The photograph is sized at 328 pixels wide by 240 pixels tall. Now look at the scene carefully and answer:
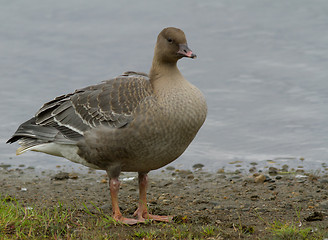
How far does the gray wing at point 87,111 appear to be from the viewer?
801 cm

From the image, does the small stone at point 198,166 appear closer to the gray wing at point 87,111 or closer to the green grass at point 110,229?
the gray wing at point 87,111

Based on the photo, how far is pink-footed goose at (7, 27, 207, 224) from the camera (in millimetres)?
7746

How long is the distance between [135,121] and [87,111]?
94 cm

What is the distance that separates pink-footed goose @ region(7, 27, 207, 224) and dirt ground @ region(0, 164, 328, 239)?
0.86 meters

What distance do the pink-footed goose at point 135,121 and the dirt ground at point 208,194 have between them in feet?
2.83

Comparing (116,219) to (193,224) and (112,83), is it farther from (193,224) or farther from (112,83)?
(112,83)

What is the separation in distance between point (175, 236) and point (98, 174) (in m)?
4.71

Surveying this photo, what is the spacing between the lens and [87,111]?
840cm

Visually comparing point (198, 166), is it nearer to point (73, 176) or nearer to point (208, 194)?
point (208, 194)

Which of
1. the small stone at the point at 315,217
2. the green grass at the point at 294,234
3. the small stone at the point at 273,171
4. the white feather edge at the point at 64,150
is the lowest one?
the green grass at the point at 294,234

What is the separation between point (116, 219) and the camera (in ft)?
26.5

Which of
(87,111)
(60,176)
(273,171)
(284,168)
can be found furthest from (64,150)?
(284,168)

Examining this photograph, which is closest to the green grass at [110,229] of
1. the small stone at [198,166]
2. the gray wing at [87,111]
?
the gray wing at [87,111]

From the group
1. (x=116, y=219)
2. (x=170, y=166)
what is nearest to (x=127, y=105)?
(x=116, y=219)
